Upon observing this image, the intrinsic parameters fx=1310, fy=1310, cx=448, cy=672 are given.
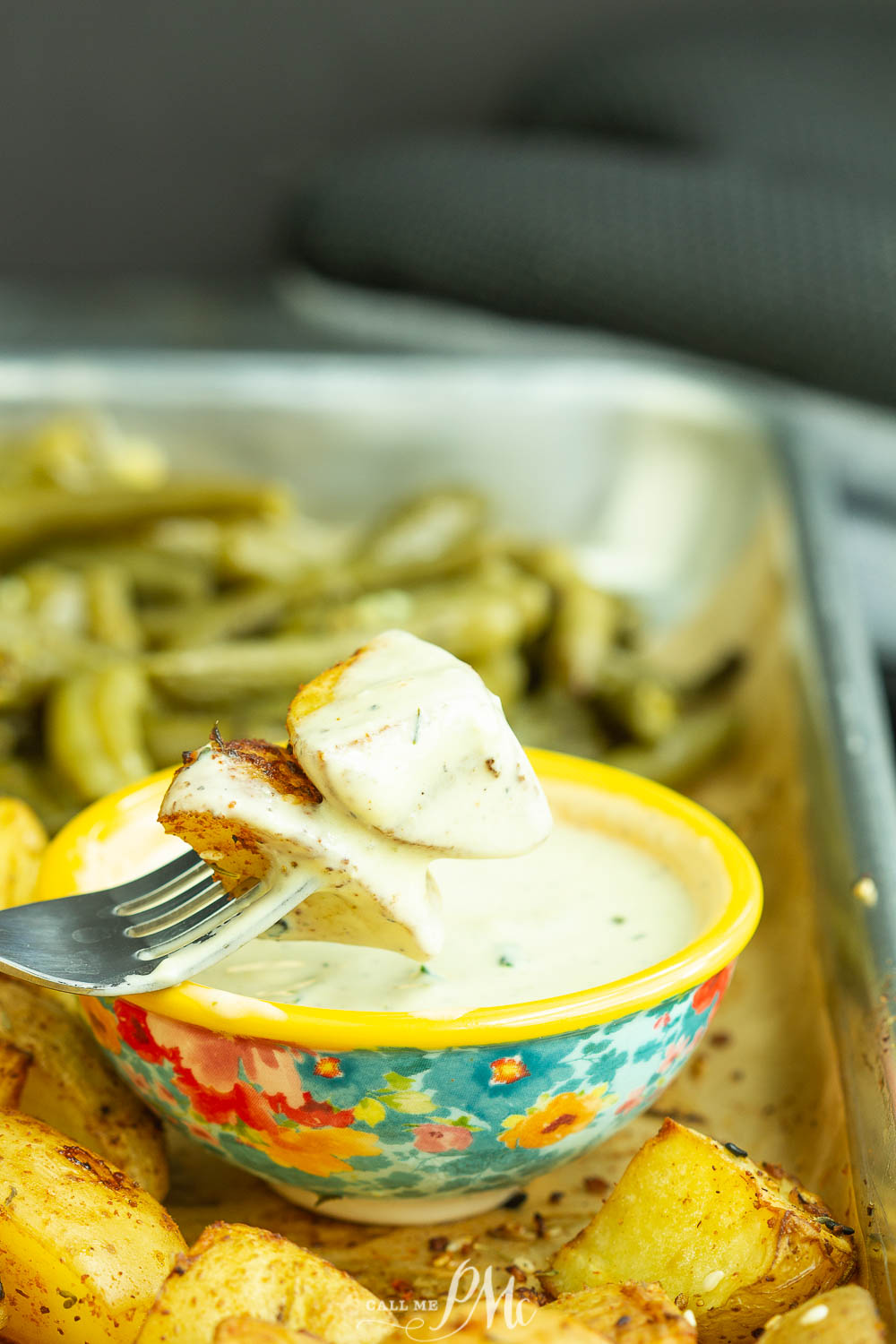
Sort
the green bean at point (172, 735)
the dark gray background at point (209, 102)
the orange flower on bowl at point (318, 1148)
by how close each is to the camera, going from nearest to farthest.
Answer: the orange flower on bowl at point (318, 1148), the green bean at point (172, 735), the dark gray background at point (209, 102)

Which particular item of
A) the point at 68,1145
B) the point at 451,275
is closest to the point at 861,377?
the point at 451,275

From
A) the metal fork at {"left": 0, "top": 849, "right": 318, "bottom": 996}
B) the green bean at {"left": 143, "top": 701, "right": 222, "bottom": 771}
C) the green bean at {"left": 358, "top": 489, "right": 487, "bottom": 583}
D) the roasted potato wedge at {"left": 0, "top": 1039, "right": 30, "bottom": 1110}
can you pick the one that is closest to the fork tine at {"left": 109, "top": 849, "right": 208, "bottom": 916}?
the metal fork at {"left": 0, "top": 849, "right": 318, "bottom": 996}

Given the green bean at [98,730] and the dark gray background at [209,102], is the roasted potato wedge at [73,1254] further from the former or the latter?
the dark gray background at [209,102]

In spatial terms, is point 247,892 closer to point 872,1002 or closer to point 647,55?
point 872,1002

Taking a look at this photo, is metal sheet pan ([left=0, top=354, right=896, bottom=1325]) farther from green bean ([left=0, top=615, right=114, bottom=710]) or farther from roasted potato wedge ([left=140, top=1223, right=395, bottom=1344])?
roasted potato wedge ([left=140, top=1223, right=395, bottom=1344])

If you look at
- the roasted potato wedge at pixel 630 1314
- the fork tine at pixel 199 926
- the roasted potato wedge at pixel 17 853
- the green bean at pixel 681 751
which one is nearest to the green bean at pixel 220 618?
the green bean at pixel 681 751
